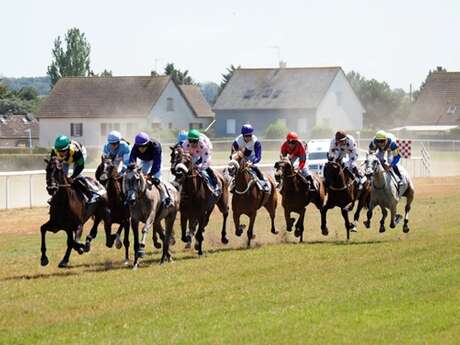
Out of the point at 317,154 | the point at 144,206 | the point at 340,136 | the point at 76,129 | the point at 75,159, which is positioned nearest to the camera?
the point at 144,206

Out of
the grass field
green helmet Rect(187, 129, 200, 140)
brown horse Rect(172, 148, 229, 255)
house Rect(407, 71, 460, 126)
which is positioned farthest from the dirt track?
house Rect(407, 71, 460, 126)

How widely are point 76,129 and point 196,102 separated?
1826 cm

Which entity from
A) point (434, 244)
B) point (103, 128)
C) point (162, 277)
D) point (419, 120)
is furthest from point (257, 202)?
point (419, 120)

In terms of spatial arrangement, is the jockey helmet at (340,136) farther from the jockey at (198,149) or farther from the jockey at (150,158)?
the jockey at (150,158)

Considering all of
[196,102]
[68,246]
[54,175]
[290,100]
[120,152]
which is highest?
[196,102]

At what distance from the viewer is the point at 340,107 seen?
9750 centimetres

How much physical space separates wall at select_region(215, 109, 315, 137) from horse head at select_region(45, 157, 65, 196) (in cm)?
7277

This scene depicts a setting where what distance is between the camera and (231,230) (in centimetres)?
2659

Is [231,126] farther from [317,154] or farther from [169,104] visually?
[317,154]

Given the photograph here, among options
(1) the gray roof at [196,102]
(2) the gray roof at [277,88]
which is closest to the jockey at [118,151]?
(2) the gray roof at [277,88]

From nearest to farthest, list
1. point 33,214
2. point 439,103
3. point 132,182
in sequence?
point 132,182, point 33,214, point 439,103

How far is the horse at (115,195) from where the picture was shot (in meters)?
19.5

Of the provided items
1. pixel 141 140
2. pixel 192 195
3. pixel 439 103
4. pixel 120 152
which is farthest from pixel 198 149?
pixel 439 103

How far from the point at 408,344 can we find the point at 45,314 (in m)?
4.61
